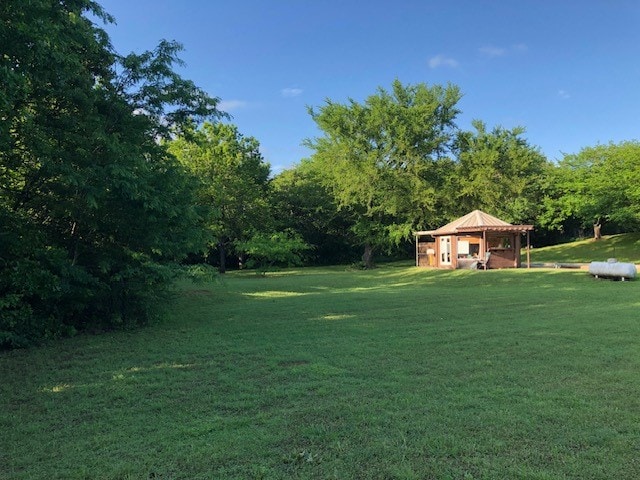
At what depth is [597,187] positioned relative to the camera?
30.8 m

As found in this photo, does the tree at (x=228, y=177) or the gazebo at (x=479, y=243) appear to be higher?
the tree at (x=228, y=177)

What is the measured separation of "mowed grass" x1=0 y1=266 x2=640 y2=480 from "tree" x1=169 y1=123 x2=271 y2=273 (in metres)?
17.9

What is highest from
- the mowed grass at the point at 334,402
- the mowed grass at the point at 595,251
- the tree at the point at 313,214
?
the tree at the point at 313,214

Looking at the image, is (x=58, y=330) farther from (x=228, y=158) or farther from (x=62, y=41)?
(x=228, y=158)

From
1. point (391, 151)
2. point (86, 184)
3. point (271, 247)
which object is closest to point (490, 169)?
point (391, 151)

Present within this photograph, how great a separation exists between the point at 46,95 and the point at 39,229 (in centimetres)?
212

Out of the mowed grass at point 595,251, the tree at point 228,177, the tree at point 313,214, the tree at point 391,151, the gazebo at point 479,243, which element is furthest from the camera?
the tree at point 313,214

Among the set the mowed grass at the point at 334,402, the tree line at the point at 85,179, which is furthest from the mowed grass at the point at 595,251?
the tree line at the point at 85,179

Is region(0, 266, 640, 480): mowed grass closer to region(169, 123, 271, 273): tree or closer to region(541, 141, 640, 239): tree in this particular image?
region(169, 123, 271, 273): tree

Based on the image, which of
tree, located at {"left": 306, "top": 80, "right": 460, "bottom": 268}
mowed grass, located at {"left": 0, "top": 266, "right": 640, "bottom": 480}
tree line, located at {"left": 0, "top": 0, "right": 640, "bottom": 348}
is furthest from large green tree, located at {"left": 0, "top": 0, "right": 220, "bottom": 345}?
tree, located at {"left": 306, "top": 80, "right": 460, "bottom": 268}

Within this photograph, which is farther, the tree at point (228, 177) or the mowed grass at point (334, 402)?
the tree at point (228, 177)

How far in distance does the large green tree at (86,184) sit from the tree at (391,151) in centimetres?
2046

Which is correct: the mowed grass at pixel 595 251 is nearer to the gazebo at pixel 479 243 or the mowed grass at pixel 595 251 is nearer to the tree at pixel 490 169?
the tree at pixel 490 169

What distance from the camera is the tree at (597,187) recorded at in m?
29.6
